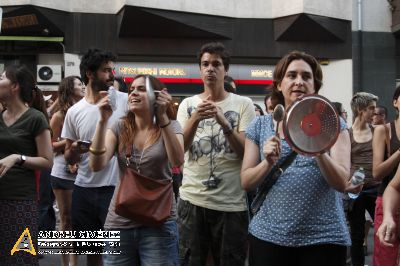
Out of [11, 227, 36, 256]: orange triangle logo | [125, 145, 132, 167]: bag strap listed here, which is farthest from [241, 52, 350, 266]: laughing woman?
[11, 227, 36, 256]: orange triangle logo

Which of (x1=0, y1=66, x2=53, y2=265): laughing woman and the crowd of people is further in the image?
(x1=0, y1=66, x2=53, y2=265): laughing woman

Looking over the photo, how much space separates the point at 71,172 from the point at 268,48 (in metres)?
10.8

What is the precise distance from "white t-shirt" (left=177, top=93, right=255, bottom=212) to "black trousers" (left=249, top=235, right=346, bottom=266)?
40.6 inches

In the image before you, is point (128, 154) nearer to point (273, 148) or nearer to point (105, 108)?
point (105, 108)

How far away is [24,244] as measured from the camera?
408cm

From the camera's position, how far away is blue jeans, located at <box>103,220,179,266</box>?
11.0 feet

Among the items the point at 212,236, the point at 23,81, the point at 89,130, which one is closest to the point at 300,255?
the point at 212,236

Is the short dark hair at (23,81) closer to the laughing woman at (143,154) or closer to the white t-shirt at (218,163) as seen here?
the laughing woman at (143,154)

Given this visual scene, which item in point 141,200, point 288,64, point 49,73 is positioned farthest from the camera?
point 49,73

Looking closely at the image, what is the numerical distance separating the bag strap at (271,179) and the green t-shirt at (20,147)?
6.01ft

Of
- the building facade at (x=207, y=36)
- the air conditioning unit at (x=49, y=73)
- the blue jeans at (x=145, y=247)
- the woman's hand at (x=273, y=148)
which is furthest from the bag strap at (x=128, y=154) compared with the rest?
the air conditioning unit at (x=49, y=73)

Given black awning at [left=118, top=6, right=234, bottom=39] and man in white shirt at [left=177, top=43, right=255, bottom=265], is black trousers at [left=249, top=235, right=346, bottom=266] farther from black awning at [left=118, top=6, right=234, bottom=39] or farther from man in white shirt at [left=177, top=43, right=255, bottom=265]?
black awning at [left=118, top=6, right=234, bottom=39]

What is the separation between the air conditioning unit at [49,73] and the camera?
573 inches

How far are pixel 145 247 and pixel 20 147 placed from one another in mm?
1331
